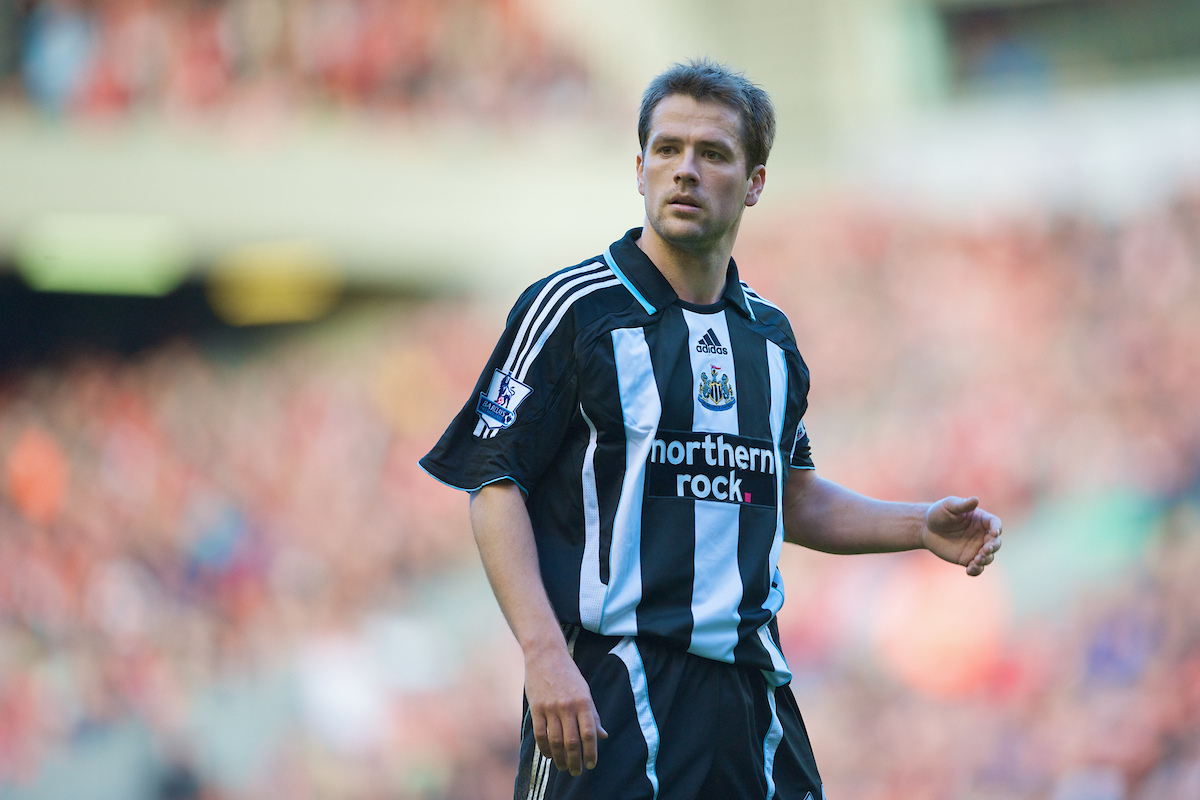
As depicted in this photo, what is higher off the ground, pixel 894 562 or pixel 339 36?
pixel 339 36

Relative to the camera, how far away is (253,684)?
993cm

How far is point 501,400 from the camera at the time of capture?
1.98 metres

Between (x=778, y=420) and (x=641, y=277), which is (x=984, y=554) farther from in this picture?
(x=641, y=277)

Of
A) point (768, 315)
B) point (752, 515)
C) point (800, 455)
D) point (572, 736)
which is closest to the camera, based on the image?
point (572, 736)

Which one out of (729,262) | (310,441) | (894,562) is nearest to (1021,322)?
(894,562)

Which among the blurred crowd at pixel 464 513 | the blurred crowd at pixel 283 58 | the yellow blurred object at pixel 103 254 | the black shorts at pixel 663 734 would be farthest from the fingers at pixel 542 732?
the blurred crowd at pixel 283 58

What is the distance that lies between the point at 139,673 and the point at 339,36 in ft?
21.6

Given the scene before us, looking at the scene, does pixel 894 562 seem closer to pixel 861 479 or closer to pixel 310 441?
pixel 861 479

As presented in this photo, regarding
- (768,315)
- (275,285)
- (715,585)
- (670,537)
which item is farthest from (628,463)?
(275,285)

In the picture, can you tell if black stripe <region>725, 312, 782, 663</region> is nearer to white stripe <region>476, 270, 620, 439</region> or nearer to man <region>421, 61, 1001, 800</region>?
man <region>421, 61, 1001, 800</region>

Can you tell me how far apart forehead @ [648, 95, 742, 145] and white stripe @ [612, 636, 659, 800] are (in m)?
0.88

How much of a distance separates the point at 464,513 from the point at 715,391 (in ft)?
31.3

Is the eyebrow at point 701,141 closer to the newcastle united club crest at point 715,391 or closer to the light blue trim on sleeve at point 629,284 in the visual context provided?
the light blue trim on sleeve at point 629,284

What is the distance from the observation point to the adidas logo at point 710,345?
2.10 m
